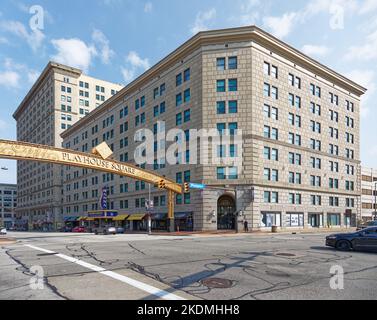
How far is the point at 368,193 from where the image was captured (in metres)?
67.6

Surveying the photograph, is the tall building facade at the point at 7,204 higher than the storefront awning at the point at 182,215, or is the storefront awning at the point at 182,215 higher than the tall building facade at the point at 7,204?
the storefront awning at the point at 182,215

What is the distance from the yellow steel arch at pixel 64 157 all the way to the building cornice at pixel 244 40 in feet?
64.9

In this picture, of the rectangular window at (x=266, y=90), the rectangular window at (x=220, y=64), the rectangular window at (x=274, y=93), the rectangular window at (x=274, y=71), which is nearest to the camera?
the rectangular window at (x=220, y=64)

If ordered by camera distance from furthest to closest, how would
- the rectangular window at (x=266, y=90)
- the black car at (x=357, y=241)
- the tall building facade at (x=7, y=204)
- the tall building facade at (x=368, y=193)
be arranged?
the tall building facade at (x=7, y=204) → the tall building facade at (x=368, y=193) → the rectangular window at (x=266, y=90) → the black car at (x=357, y=241)

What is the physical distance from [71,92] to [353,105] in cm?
7919

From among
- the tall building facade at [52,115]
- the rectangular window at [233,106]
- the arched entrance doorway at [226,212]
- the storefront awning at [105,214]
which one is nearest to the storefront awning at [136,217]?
the storefront awning at [105,214]

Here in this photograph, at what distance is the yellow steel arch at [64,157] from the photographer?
27.7 metres

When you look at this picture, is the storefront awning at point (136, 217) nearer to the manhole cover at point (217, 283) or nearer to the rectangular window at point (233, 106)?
the rectangular window at point (233, 106)

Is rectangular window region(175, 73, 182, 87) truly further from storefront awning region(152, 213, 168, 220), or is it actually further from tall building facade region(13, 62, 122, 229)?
tall building facade region(13, 62, 122, 229)

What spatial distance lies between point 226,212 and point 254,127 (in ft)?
40.0

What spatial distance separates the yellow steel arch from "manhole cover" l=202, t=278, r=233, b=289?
24.8m

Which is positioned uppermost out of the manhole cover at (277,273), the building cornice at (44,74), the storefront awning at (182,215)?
the building cornice at (44,74)

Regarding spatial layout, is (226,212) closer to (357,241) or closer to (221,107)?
(221,107)
